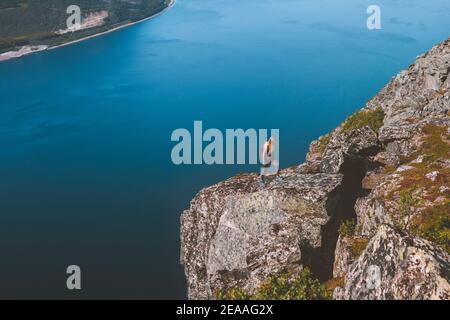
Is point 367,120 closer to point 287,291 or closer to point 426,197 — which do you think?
point 426,197

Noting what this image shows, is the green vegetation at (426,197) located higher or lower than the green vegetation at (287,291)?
higher

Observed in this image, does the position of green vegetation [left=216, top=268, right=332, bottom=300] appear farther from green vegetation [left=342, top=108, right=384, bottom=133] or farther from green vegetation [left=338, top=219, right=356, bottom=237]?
green vegetation [left=342, top=108, right=384, bottom=133]

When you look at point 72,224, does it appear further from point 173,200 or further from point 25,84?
point 25,84

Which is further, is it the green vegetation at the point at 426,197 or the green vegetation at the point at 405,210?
the green vegetation at the point at 405,210

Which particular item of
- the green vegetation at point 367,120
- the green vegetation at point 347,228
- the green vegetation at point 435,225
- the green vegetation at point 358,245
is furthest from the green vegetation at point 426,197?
the green vegetation at point 367,120

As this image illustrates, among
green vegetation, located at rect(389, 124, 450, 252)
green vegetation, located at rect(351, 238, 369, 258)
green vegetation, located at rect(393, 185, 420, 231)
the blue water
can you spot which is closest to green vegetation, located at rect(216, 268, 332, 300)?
green vegetation, located at rect(351, 238, 369, 258)

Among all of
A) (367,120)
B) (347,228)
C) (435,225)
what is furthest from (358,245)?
(367,120)

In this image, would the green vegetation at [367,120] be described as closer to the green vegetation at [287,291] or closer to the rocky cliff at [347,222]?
the rocky cliff at [347,222]
